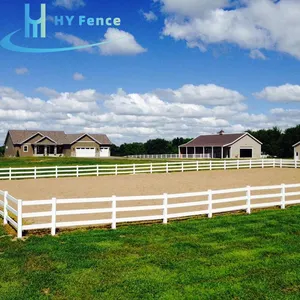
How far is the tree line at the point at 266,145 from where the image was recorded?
78.8 metres

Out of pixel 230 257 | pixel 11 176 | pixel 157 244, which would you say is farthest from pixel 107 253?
pixel 11 176

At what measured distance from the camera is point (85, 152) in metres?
77.6

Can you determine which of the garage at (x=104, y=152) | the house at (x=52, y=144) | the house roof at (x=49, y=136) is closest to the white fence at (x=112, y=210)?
the house at (x=52, y=144)

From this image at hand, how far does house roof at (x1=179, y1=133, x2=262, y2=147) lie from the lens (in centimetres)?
7069

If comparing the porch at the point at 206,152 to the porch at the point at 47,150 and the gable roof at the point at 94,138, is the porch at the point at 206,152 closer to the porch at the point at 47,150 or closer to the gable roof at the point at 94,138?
the gable roof at the point at 94,138

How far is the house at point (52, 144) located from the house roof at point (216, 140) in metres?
18.4

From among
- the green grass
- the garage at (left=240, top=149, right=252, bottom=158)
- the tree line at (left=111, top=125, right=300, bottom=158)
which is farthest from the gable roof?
the green grass

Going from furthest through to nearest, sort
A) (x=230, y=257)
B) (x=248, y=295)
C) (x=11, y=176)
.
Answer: (x=11, y=176)
(x=230, y=257)
(x=248, y=295)

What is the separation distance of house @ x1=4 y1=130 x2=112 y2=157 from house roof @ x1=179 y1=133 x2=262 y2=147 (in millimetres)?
18362

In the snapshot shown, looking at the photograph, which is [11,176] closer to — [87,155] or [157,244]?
[157,244]

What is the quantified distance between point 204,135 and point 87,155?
23.5 meters

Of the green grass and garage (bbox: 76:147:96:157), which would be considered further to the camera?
garage (bbox: 76:147:96:157)

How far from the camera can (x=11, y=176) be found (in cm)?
A: 3469

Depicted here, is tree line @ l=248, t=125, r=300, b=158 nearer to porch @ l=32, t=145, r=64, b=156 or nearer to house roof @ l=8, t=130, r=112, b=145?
house roof @ l=8, t=130, r=112, b=145
